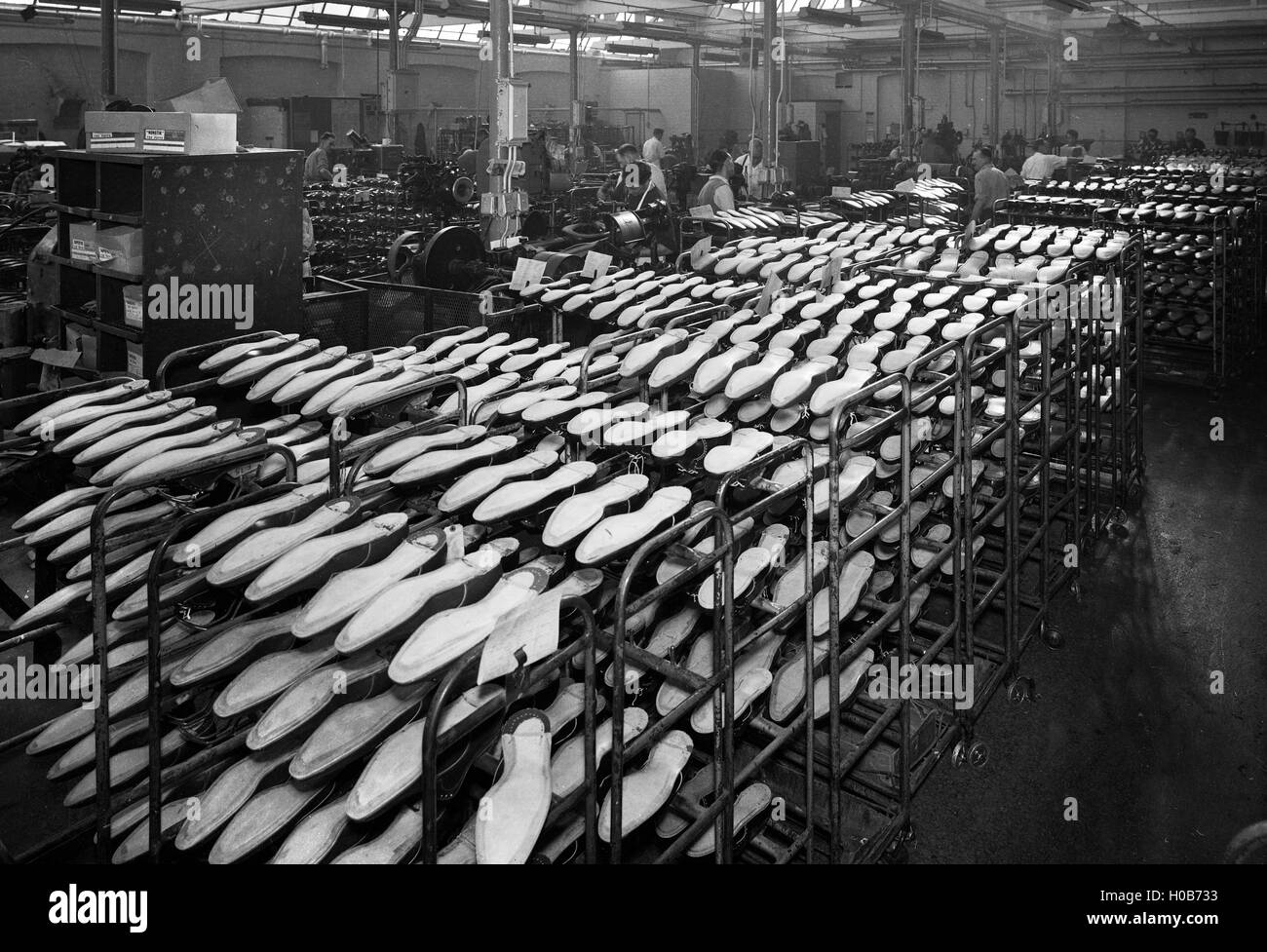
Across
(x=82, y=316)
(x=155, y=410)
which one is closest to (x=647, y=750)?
(x=155, y=410)

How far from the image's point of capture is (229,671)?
2.31 m

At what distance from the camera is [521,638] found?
6.01ft

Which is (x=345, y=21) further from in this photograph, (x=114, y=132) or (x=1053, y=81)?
(x=1053, y=81)

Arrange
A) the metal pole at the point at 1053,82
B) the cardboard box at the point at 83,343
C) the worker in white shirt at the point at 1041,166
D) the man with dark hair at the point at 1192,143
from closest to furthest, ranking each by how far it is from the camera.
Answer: the cardboard box at the point at 83,343 < the worker in white shirt at the point at 1041,166 < the man with dark hair at the point at 1192,143 < the metal pole at the point at 1053,82

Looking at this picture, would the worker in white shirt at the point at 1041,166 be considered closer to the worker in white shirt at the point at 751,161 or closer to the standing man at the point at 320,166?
the worker in white shirt at the point at 751,161

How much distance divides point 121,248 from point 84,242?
0.48 meters

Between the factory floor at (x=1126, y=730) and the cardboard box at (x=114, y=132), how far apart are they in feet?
6.92

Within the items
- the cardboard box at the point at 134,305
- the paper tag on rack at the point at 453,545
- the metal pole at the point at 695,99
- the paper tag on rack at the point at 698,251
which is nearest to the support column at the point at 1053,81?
the metal pole at the point at 695,99

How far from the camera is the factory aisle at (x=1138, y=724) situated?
3088 millimetres

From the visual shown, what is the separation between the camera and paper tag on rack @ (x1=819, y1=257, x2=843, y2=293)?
5121 millimetres

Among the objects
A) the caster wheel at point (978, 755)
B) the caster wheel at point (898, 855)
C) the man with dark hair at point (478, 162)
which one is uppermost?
the man with dark hair at point (478, 162)

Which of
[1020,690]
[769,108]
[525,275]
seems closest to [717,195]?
[769,108]

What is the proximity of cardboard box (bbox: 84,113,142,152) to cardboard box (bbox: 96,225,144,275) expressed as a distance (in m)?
0.46
